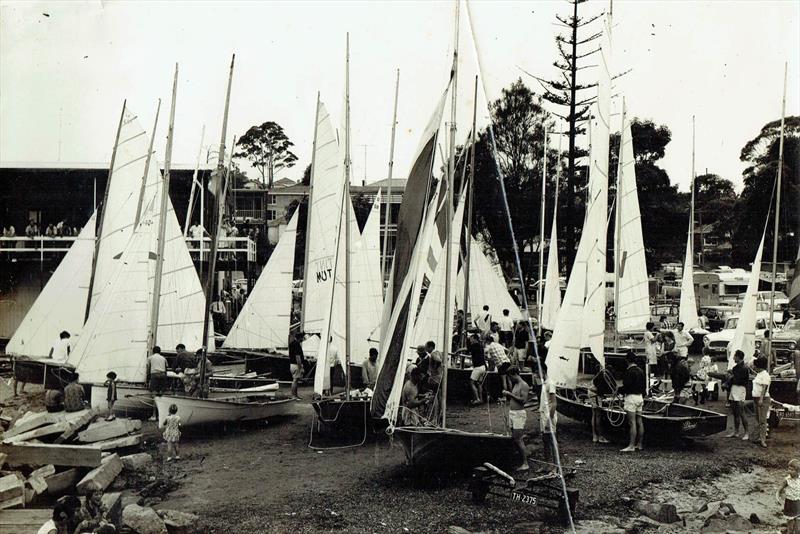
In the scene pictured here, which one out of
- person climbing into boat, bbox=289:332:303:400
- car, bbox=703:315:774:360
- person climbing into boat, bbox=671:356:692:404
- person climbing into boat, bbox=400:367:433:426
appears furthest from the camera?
car, bbox=703:315:774:360

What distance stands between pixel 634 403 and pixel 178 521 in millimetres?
8611

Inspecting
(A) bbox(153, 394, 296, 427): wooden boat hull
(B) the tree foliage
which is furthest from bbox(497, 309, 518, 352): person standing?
(B) the tree foliage

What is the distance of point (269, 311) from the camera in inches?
875

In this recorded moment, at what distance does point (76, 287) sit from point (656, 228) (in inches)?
1205

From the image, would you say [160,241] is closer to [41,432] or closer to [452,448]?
[41,432]

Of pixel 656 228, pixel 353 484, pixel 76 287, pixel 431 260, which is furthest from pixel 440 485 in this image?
pixel 656 228

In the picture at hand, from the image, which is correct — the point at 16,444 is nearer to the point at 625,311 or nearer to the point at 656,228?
the point at 625,311

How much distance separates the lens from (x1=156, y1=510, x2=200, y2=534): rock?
1009 cm

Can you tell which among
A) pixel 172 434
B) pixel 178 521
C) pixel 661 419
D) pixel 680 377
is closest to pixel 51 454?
pixel 172 434

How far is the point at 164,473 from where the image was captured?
1309 cm

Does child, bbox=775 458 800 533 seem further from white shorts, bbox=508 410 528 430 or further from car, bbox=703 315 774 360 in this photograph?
car, bbox=703 315 774 360

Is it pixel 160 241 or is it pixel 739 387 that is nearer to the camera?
pixel 739 387

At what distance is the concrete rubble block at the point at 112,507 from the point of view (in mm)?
10039

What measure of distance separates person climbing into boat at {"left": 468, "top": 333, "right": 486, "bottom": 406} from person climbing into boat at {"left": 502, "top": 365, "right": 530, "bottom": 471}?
18.7 feet
